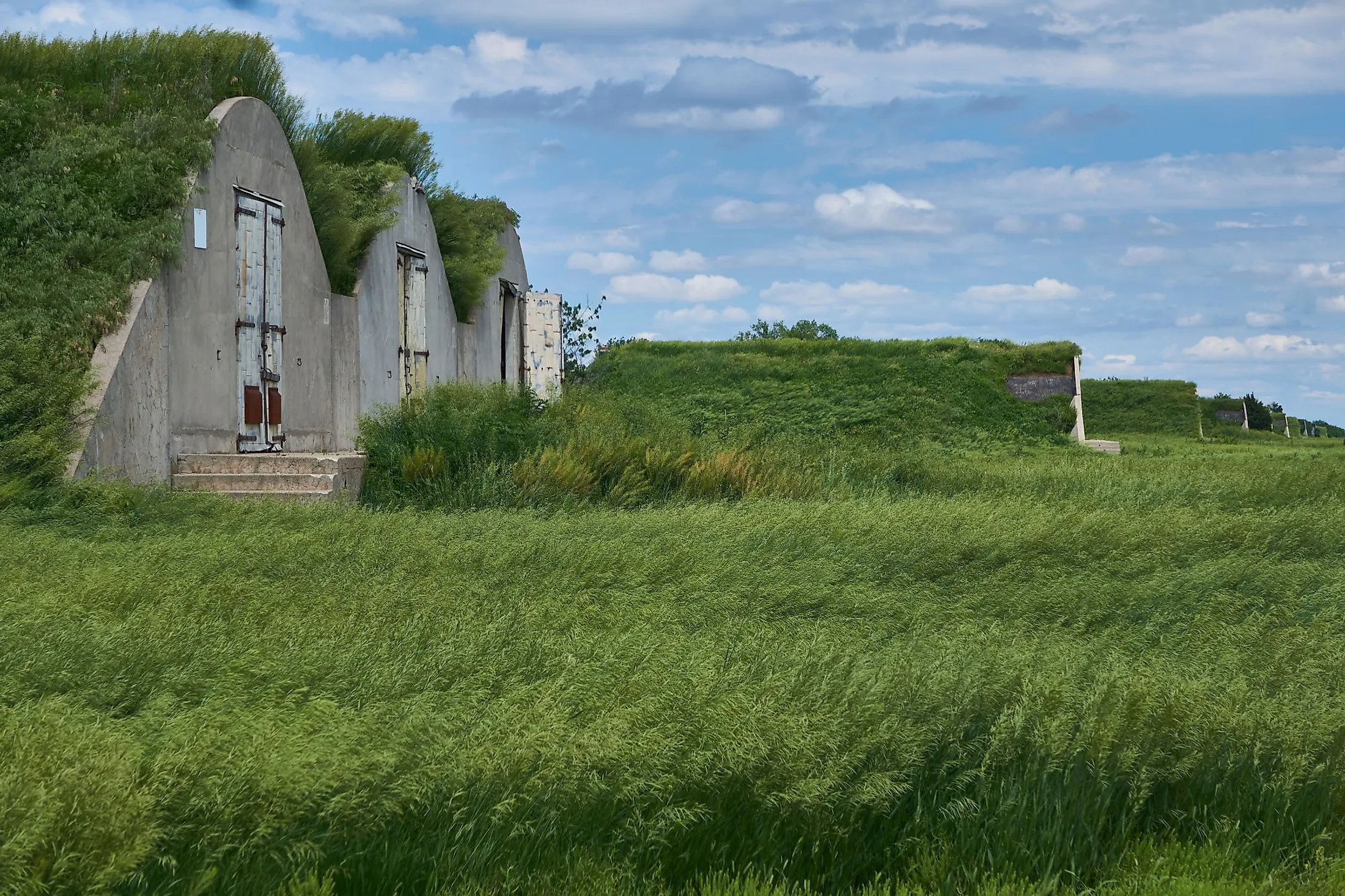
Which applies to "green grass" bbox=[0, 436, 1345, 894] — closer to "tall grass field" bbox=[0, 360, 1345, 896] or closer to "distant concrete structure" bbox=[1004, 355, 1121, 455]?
"tall grass field" bbox=[0, 360, 1345, 896]

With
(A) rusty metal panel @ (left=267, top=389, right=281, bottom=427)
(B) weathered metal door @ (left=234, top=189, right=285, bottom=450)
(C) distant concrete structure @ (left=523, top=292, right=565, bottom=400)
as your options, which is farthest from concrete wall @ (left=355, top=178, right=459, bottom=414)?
(C) distant concrete structure @ (left=523, top=292, right=565, bottom=400)

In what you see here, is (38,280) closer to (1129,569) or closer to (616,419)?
(616,419)

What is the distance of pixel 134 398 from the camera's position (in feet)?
38.0

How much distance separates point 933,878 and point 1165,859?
2.49 feet

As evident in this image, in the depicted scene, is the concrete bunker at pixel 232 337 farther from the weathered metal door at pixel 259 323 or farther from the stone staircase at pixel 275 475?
the stone staircase at pixel 275 475

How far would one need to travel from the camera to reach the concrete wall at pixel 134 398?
10.9 metres

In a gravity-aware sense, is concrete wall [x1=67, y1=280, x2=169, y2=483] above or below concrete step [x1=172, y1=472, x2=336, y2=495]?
above

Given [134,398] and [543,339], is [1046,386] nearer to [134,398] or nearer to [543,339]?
[543,339]

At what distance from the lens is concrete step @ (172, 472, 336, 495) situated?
12.0 metres

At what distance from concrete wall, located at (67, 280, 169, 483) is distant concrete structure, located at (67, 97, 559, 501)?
0.05 feet

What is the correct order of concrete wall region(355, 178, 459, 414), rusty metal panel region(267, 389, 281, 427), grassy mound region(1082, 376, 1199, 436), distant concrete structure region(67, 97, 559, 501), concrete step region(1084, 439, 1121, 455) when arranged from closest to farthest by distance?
distant concrete structure region(67, 97, 559, 501) < rusty metal panel region(267, 389, 281, 427) < concrete wall region(355, 178, 459, 414) < concrete step region(1084, 439, 1121, 455) < grassy mound region(1082, 376, 1199, 436)

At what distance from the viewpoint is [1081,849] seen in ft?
13.0

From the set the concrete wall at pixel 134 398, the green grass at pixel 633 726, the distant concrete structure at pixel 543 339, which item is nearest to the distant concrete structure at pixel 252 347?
the concrete wall at pixel 134 398

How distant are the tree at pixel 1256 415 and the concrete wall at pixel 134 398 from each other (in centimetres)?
4542
